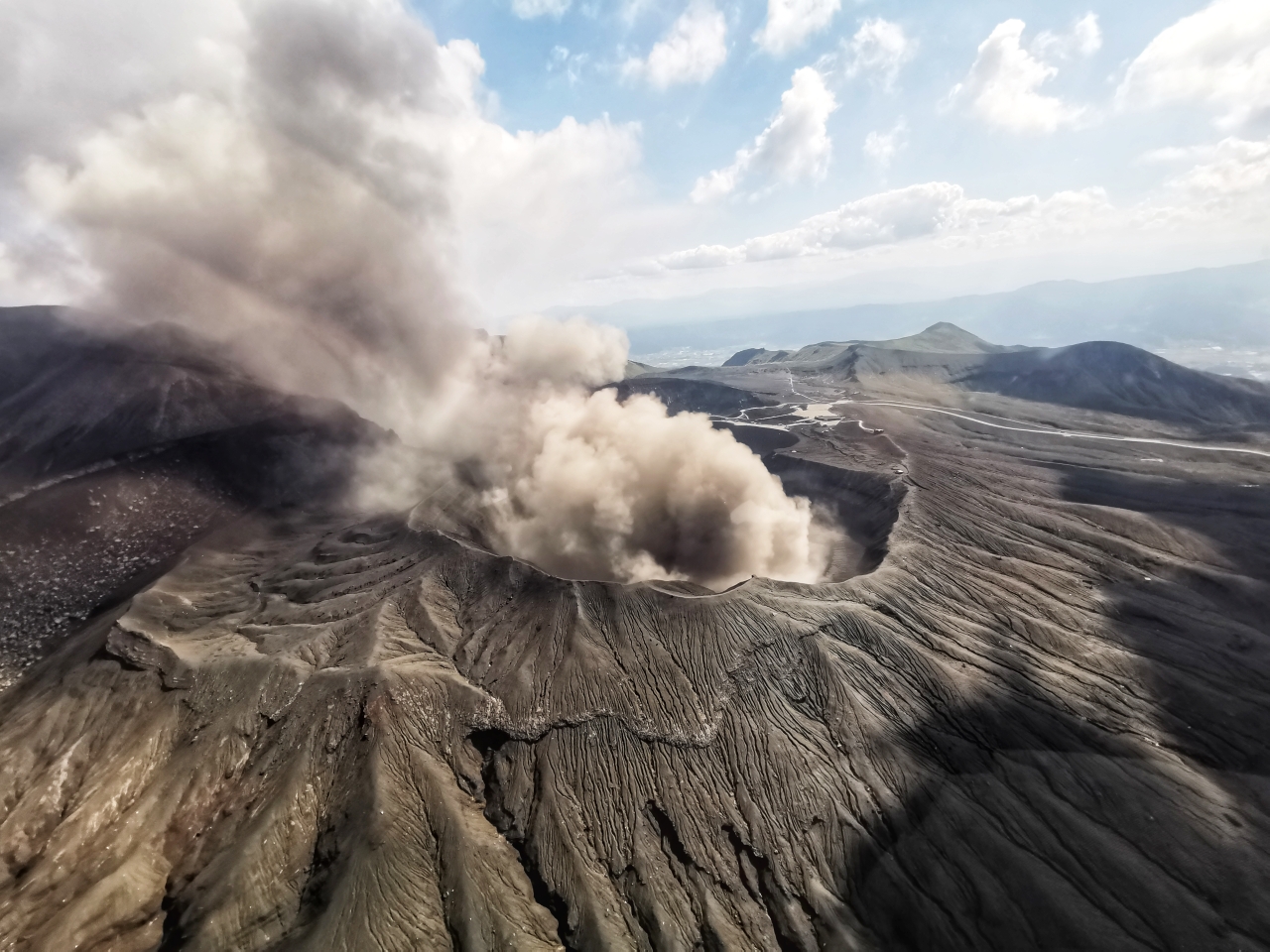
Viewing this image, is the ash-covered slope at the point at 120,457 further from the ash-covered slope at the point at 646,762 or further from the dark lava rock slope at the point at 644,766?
the dark lava rock slope at the point at 644,766

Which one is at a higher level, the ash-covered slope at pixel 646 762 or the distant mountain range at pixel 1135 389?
the distant mountain range at pixel 1135 389

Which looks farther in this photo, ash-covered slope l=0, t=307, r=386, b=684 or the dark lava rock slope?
ash-covered slope l=0, t=307, r=386, b=684

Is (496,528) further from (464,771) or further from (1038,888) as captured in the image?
(1038,888)

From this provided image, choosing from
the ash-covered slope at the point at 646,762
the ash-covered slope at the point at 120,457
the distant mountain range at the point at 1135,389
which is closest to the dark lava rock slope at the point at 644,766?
the ash-covered slope at the point at 646,762

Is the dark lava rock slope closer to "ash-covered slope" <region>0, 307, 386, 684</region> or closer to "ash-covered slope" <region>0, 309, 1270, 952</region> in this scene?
"ash-covered slope" <region>0, 309, 1270, 952</region>

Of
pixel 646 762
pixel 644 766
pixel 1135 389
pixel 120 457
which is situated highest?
pixel 120 457

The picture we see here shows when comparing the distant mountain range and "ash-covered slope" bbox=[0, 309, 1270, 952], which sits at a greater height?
the distant mountain range

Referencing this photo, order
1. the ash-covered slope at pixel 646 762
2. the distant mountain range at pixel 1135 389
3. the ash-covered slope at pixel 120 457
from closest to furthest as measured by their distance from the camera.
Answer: the ash-covered slope at pixel 646 762
the ash-covered slope at pixel 120 457
the distant mountain range at pixel 1135 389

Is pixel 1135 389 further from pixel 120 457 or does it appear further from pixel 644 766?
pixel 120 457

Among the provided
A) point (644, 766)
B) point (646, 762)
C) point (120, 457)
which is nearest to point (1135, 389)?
point (646, 762)

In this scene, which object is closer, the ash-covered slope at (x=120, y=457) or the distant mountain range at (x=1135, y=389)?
the ash-covered slope at (x=120, y=457)

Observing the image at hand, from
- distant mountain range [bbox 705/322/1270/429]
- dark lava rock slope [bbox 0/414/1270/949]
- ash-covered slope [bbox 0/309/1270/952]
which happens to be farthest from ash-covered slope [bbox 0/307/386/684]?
distant mountain range [bbox 705/322/1270/429]

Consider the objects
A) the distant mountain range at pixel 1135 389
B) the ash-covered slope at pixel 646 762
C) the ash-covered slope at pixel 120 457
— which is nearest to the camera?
the ash-covered slope at pixel 646 762
